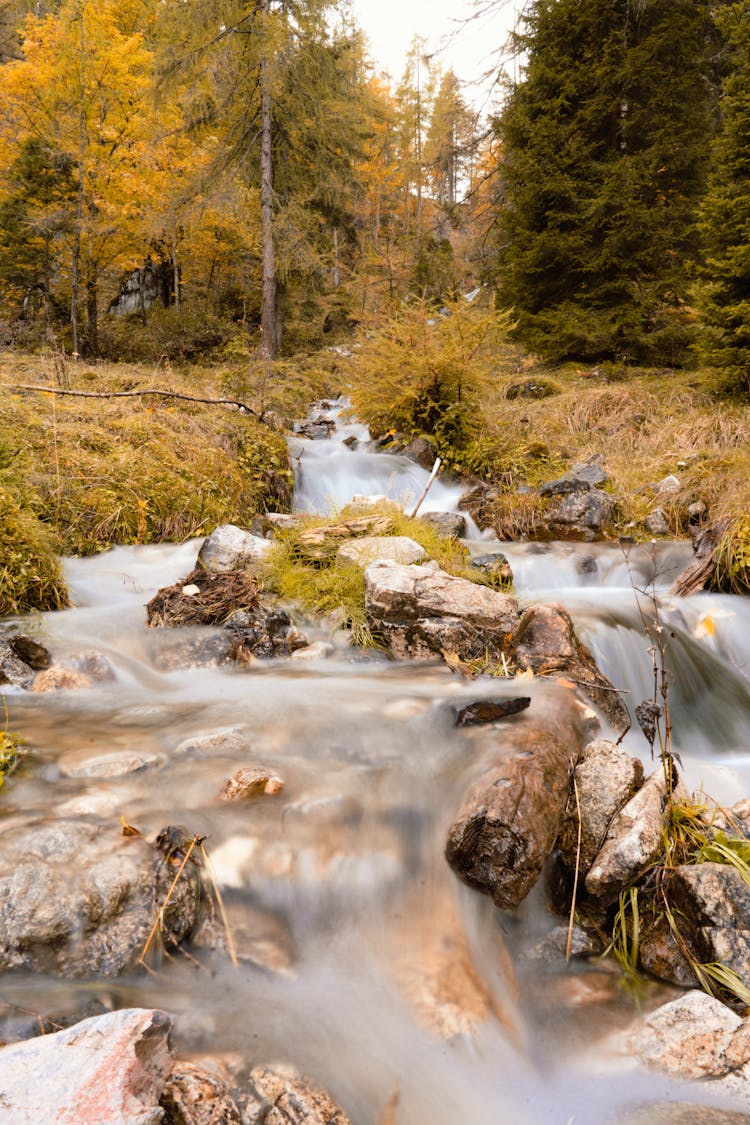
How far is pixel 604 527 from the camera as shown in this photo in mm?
7125

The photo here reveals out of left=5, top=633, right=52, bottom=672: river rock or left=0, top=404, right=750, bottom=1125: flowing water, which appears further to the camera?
left=5, top=633, right=52, bottom=672: river rock

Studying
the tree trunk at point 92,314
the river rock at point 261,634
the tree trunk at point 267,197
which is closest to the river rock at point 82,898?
the river rock at point 261,634

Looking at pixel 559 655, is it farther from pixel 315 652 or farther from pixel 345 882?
pixel 345 882

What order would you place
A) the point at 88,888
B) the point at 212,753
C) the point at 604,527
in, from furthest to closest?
the point at 604,527 < the point at 212,753 < the point at 88,888

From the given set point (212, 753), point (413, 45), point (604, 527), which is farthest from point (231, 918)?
point (413, 45)

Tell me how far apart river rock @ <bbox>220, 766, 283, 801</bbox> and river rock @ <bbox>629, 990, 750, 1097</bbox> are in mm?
1620

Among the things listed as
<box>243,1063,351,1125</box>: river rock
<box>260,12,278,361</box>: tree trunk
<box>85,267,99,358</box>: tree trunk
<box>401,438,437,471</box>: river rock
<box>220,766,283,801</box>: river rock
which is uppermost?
<box>260,12,278,361</box>: tree trunk

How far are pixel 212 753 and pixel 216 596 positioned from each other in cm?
196

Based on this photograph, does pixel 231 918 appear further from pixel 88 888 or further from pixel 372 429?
pixel 372 429

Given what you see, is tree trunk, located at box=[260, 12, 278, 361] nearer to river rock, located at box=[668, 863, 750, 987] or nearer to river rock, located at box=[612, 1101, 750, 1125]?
river rock, located at box=[668, 863, 750, 987]

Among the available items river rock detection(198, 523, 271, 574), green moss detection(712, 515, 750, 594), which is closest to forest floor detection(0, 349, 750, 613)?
green moss detection(712, 515, 750, 594)

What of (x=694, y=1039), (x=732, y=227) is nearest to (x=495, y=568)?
(x=694, y=1039)

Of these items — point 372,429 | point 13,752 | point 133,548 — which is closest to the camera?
point 13,752

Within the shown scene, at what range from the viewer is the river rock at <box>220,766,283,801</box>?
2.65 meters
